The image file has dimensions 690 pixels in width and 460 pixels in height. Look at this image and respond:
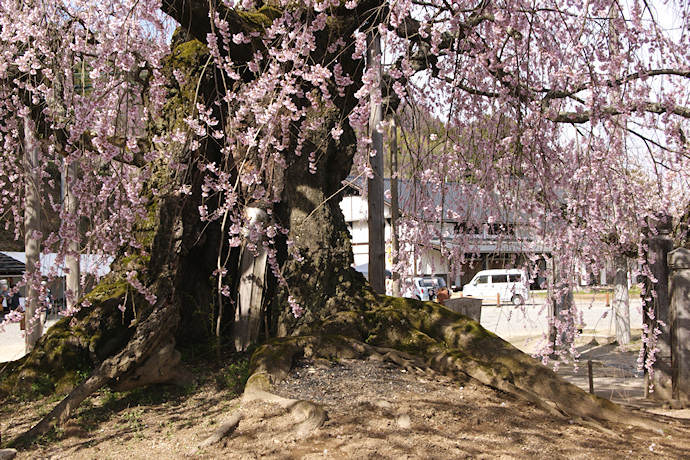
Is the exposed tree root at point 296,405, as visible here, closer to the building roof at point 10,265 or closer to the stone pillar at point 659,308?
the stone pillar at point 659,308

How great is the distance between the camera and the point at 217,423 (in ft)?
12.3

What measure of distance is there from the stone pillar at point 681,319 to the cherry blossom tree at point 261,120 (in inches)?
44.6

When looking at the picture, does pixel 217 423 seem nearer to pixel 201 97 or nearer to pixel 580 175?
pixel 201 97

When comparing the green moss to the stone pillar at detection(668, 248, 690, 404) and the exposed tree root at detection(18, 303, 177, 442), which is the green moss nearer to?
the exposed tree root at detection(18, 303, 177, 442)

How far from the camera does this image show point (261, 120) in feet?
13.5

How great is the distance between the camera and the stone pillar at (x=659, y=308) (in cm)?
650

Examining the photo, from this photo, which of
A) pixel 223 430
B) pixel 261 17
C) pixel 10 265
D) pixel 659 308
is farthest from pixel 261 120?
pixel 10 265

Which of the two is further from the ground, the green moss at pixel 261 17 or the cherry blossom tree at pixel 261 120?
the green moss at pixel 261 17

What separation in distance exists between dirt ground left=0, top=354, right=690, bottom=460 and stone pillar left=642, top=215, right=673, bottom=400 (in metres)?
2.17

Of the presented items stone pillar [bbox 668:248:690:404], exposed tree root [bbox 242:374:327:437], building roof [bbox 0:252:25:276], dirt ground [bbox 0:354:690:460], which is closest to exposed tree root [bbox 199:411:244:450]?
dirt ground [bbox 0:354:690:460]

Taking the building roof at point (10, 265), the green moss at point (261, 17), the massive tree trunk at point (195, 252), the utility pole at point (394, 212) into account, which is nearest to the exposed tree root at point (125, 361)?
the massive tree trunk at point (195, 252)

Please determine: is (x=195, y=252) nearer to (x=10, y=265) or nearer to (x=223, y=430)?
(x=223, y=430)

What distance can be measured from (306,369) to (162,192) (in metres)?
2.11

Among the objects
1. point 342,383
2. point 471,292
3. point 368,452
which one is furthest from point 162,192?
point 471,292
